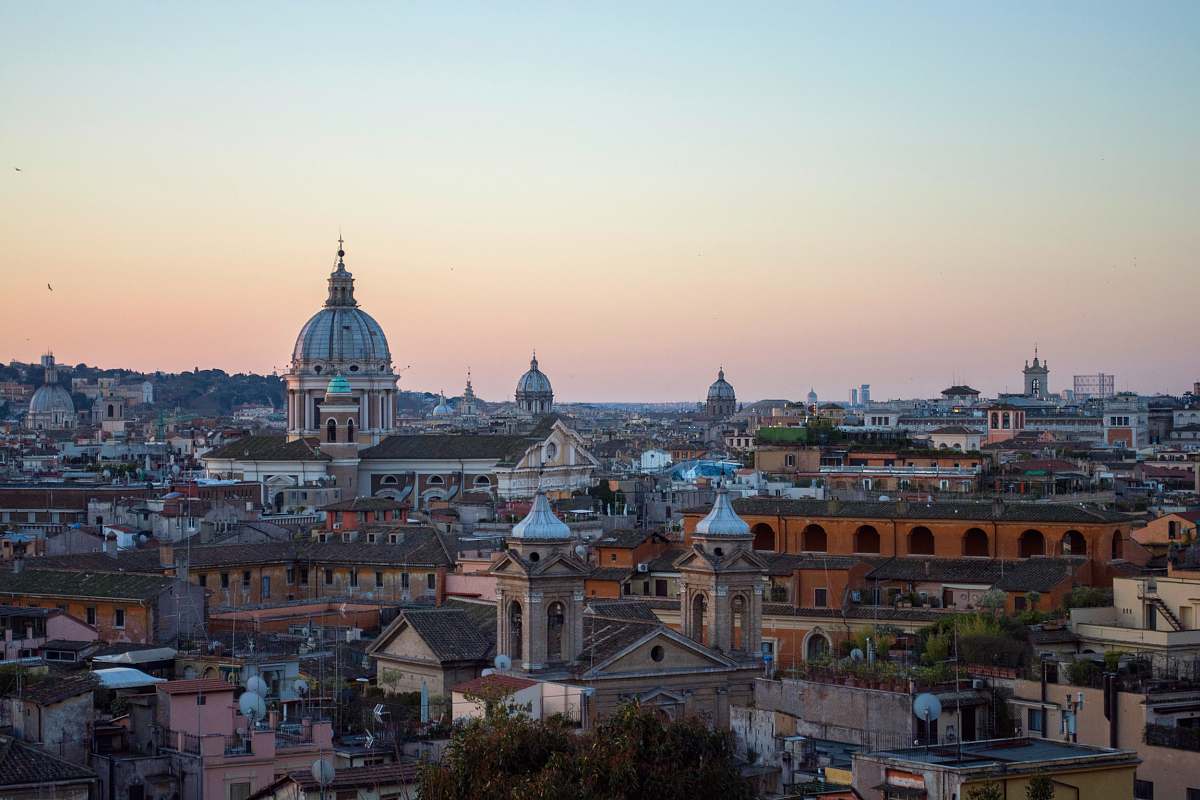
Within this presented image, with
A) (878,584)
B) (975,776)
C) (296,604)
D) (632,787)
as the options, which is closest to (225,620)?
(296,604)

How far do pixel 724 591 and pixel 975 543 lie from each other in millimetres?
14779

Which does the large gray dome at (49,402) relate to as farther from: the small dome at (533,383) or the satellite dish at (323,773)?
the satellite dish at (323,773)

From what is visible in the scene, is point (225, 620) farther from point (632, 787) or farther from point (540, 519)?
point (632, 787)

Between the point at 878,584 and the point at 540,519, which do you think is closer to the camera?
the point at 540,519

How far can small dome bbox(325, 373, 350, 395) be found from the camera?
7725cm

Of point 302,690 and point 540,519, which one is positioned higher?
point 540,519

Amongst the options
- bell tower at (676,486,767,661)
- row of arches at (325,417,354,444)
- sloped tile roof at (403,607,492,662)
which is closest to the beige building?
bell tower at (676,486,767,661)

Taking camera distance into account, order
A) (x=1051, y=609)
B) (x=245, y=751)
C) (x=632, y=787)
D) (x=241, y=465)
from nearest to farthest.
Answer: (x=632, y=787) < (x=245, y=751) < (x=1051, y=609) < (x=241, y=465)

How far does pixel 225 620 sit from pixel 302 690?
8.09 metres

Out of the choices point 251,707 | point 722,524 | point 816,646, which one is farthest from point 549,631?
point 816,646

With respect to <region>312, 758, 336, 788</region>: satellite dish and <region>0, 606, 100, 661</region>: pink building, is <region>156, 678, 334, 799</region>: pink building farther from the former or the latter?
<region>0, 606, 100, 661</region>: pink building

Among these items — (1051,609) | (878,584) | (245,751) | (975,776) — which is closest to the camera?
(975,776)

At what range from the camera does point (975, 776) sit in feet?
52.2

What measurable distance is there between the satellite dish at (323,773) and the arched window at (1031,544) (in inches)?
880
